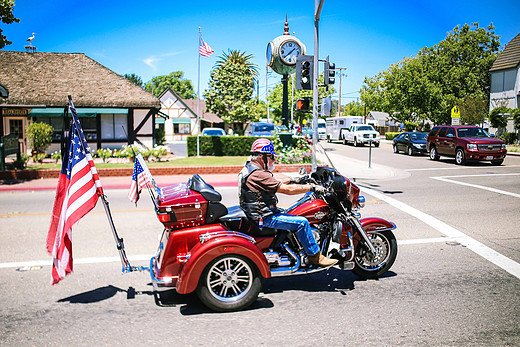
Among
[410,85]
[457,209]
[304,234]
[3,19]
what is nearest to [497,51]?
[410,85]

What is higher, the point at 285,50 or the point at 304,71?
the point at 285,50

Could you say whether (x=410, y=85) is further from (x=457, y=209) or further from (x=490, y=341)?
(x=490, y=341)

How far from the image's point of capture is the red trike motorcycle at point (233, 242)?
4508 mm

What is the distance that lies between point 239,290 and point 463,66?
51562 millimetres

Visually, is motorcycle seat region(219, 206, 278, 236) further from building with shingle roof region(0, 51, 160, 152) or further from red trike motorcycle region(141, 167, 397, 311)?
building with shingle roof region(0, 51, 160, 152)

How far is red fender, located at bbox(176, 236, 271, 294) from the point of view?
442cm

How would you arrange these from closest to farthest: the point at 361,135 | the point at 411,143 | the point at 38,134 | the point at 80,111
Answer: the point at 38,134 < the point at 80,111 < the point at 411,143 < the point at 361,135

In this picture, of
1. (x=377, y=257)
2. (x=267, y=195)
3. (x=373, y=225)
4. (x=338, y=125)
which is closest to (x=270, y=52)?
(x=373, y=225)

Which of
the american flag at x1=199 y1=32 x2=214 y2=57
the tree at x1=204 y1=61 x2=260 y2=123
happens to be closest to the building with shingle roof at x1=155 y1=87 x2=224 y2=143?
the tree at x1=204 y1=61 x2=260 y2=123

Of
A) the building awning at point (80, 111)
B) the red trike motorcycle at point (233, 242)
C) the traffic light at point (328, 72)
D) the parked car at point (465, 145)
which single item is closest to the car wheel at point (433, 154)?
the parked car at point (465, 145)

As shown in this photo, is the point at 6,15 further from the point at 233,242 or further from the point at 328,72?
the point at 233,242

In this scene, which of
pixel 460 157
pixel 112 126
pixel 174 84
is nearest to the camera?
pixel 460 157

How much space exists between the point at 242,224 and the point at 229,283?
2.27ft

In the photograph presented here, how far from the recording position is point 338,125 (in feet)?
160
